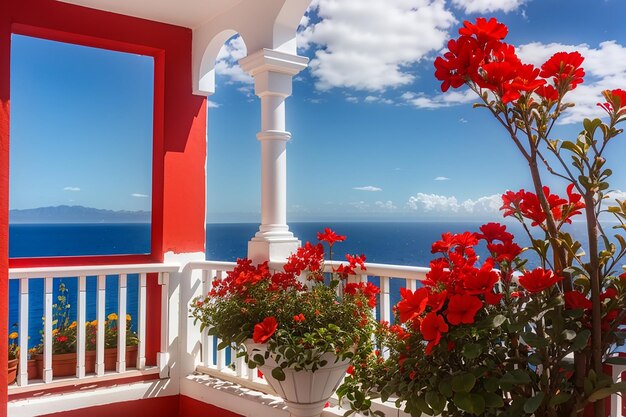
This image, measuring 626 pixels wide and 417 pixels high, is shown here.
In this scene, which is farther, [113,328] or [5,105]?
[113,328]

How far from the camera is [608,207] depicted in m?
1.68

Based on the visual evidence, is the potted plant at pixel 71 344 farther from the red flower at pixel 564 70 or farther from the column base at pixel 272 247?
the red flower at pixel 564 70

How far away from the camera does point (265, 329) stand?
239 cm

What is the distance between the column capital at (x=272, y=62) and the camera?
123 inches

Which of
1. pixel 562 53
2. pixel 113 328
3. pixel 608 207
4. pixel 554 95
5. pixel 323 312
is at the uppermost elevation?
pixel 562 53

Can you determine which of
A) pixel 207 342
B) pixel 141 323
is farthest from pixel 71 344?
pixel 207 342

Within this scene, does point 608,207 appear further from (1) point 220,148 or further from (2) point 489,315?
(1) point 220,148

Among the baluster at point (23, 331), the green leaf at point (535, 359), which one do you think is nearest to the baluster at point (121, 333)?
the baluster at point (23, 331)

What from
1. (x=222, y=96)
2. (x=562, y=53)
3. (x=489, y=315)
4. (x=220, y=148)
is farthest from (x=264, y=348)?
(x=222, y=96)

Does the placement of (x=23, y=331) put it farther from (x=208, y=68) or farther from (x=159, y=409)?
(x=208, y=68)

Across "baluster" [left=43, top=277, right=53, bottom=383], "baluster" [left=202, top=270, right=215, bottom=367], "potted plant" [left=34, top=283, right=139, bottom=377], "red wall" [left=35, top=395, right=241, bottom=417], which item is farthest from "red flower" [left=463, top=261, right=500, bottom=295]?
Answer: "potted plant" [left=34, top=283, right=139, bottom=377]

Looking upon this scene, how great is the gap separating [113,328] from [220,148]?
30176mm

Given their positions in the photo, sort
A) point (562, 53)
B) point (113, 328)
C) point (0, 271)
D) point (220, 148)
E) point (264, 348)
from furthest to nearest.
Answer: point (220, 148)
point (113, 328)
point (0, 271)
point (264, 348)
point (562, 53)

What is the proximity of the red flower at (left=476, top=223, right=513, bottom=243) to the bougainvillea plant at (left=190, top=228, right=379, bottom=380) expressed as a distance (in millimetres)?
872
